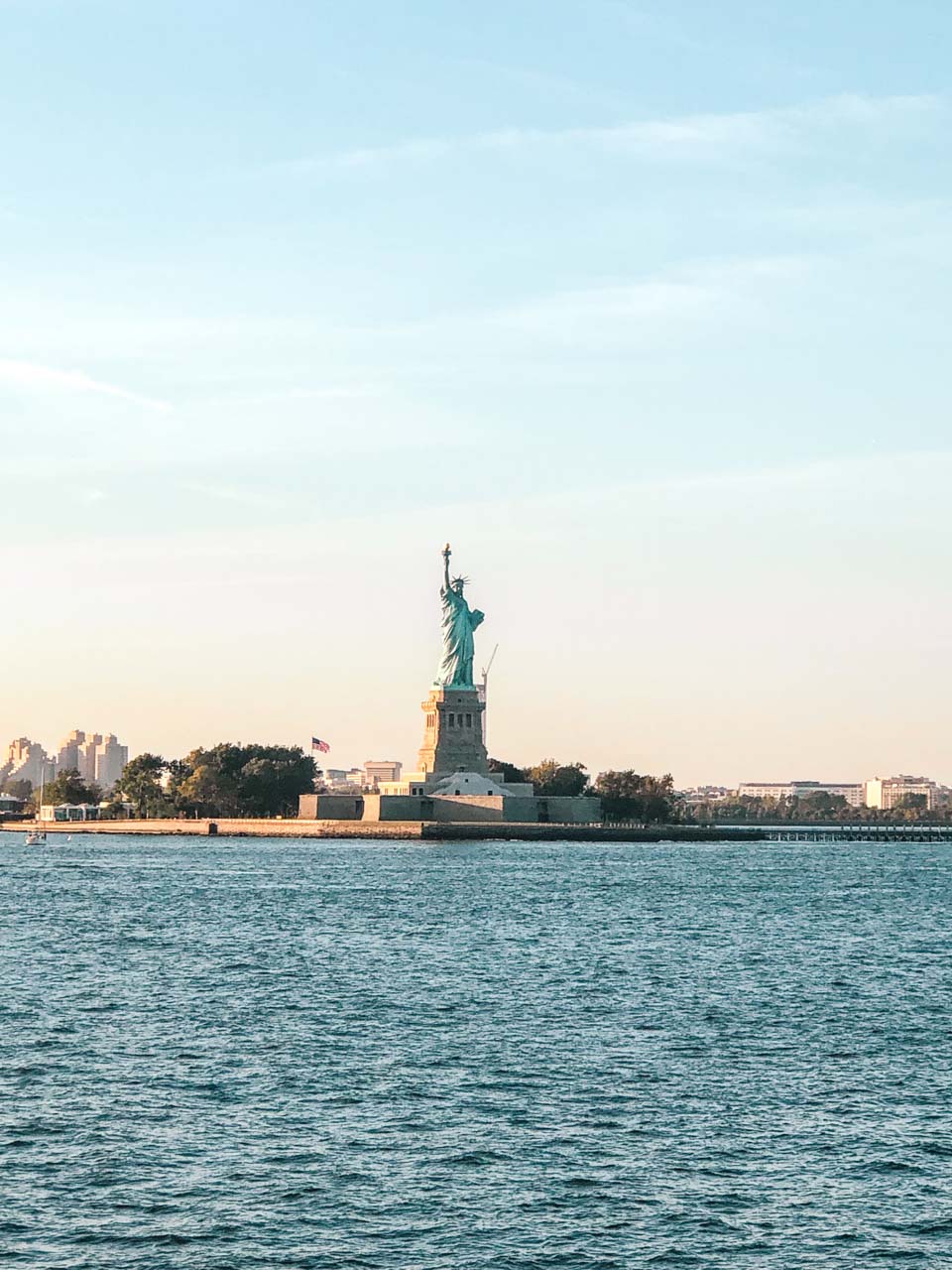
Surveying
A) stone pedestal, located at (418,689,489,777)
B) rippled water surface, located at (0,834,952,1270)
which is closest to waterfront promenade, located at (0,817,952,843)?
stone pedestal, located at (418,689,489,777)

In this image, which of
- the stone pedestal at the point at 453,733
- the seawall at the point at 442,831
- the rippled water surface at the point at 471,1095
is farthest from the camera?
the stone pedestal at the point at 453,733

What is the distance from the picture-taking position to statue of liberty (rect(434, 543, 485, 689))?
17488cm

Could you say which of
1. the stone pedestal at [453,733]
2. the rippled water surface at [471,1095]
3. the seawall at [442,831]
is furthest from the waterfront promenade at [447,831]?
the rippled water surface at [471,1095]

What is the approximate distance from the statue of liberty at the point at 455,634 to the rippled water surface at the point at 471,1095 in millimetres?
100933

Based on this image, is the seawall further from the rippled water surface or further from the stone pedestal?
the rippled water surface

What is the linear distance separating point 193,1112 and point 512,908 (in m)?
50.2

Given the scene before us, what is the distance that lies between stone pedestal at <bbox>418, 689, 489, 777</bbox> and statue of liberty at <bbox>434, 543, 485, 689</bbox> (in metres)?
1.32

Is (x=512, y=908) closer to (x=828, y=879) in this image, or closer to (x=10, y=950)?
(x=10, y=950)

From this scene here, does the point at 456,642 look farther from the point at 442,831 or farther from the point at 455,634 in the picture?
the point at 442,831

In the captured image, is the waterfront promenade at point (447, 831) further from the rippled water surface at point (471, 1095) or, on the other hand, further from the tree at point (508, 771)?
the rippled water surface at point (471, 1095)

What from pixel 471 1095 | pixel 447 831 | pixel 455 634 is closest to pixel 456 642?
pixel 455 634

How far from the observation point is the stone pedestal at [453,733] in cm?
17312

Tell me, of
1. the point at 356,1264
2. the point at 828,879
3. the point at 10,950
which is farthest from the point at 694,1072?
the point at 828,879

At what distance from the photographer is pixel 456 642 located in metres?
176
